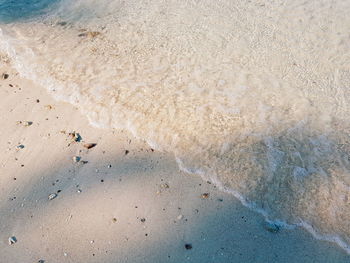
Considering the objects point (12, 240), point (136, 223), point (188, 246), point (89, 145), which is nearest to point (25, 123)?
point (89, 145)

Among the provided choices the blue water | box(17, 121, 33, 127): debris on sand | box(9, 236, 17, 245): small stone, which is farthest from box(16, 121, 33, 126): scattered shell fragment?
the blue water

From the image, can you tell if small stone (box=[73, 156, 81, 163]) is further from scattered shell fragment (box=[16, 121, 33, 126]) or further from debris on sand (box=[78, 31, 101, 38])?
debris on sand (box=[78, 31, 101, 38])

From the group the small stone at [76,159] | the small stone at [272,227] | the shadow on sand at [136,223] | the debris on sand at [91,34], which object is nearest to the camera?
the shadow on sand at [136,223]

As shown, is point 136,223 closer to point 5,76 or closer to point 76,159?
point 76,159

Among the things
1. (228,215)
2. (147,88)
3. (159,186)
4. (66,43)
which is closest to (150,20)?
(66,43)

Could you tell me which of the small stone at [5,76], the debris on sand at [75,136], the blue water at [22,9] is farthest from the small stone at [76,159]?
the blue water at [22,9]

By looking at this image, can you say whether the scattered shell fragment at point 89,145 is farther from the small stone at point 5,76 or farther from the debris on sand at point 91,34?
the debris on sand at point 91,34
